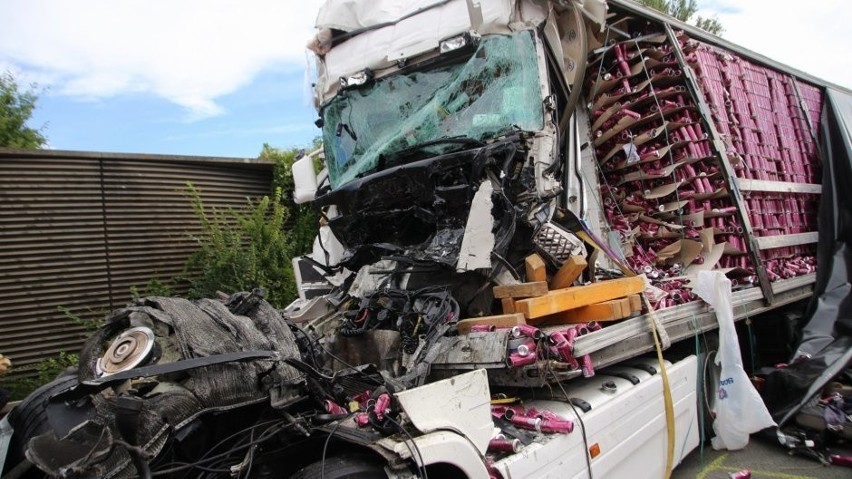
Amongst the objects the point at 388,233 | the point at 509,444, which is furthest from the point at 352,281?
the point at 509,444

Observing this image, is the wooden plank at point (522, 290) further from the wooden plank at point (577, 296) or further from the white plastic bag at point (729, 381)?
the white plastic bag at point (729, 381)

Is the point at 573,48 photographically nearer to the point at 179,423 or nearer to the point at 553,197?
the point at 553,197

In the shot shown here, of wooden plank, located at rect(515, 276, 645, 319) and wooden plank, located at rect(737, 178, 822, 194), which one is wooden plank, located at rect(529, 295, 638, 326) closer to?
wooden plank, located at rect(515, 276, 645, 319)

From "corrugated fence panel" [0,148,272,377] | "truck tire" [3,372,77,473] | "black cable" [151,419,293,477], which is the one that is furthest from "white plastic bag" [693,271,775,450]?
"corrugated fence panel" [0,148,272,377]

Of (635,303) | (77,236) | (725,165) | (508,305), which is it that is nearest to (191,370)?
(508,305)

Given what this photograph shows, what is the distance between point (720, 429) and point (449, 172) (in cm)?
297

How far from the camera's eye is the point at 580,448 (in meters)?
2.62

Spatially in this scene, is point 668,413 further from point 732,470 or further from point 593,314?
point 732,470

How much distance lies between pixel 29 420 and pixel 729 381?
14.4 ft

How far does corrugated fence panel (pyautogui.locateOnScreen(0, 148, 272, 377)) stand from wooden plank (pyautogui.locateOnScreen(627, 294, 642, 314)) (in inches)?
215

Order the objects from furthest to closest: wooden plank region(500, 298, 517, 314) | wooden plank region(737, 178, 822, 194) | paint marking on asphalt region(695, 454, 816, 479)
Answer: wooden plank region(737, 178, 822, 194)
paint marking on asphalt region(695, 454, 816, 479)
wooden plank region(500, 298, 517, 314)

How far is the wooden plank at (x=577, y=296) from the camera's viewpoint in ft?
9.78

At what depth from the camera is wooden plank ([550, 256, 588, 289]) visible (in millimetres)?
3471

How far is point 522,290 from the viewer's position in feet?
10.2
